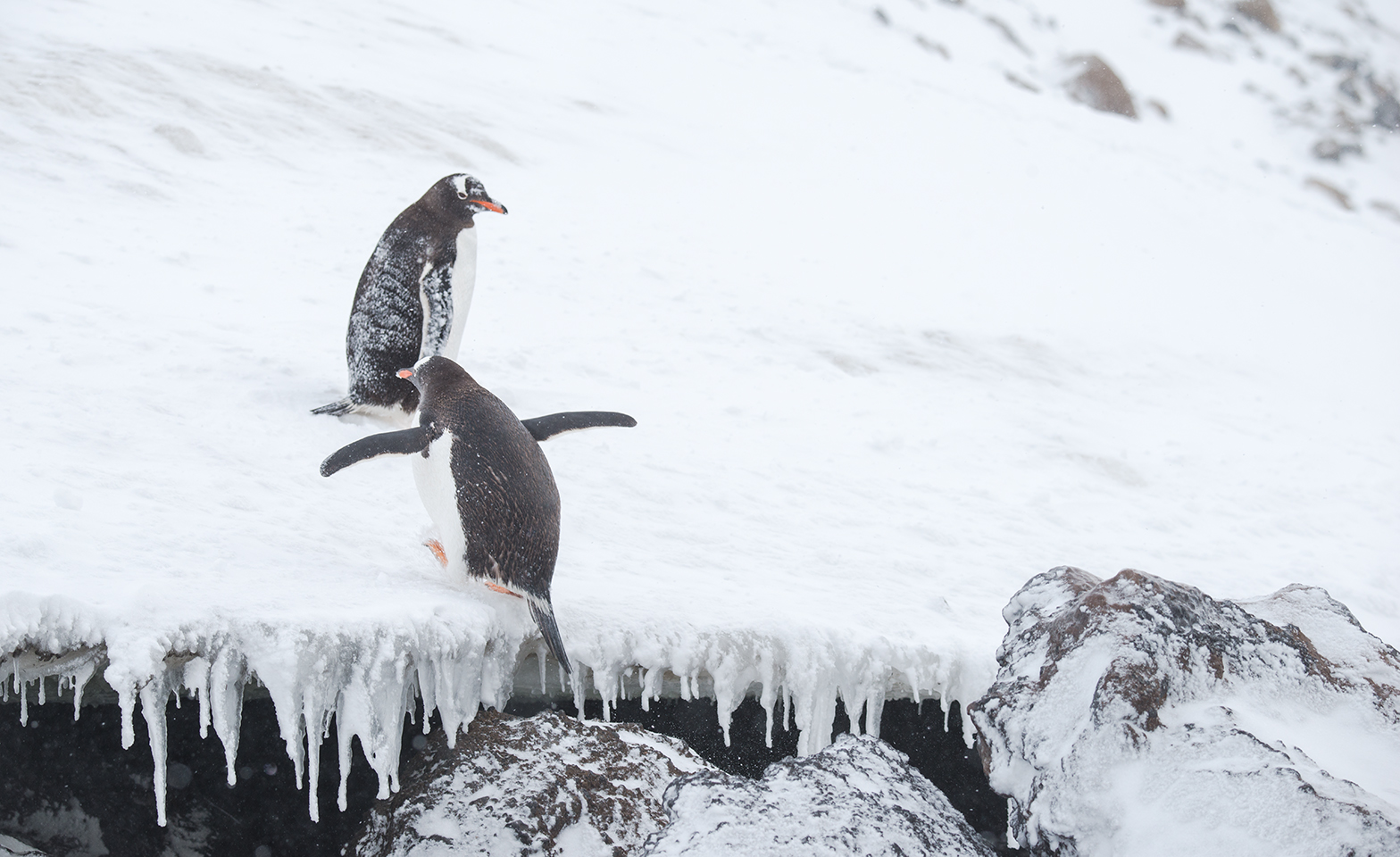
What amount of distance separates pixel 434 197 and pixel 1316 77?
75.9ft

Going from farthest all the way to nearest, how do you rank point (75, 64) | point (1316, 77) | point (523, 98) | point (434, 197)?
point (1316, 77) → point (523, 98) → point (75, 64) → point (434, 197)

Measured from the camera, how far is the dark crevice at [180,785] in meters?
2.09

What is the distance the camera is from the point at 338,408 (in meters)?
3.28

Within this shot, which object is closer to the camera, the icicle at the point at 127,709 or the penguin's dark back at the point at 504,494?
the icicle at the point at 127,709

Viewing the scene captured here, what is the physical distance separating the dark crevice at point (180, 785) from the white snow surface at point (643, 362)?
1.48 ft

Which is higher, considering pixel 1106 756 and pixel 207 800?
pixel 1106 756

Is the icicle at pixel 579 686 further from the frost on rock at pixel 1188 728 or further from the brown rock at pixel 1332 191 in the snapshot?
the brown rock at pixel 1332 191

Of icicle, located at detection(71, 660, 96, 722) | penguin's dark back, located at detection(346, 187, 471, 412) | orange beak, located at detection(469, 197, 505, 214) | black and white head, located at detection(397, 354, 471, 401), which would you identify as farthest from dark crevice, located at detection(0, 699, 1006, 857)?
orange beak, located at detection(469, 197, 505, 214)

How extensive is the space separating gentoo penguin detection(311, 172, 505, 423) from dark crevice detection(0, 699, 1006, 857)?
135 centimetres

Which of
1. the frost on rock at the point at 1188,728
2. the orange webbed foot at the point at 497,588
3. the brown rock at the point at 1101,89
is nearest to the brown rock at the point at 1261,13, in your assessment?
the brown rock at the point at 1101,89

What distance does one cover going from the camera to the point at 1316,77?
67.5ft

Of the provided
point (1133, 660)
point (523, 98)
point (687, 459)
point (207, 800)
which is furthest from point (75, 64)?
point (1133, 660)

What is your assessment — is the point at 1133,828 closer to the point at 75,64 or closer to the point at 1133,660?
the point at 1133,660

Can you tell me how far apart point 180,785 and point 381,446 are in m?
0.90
